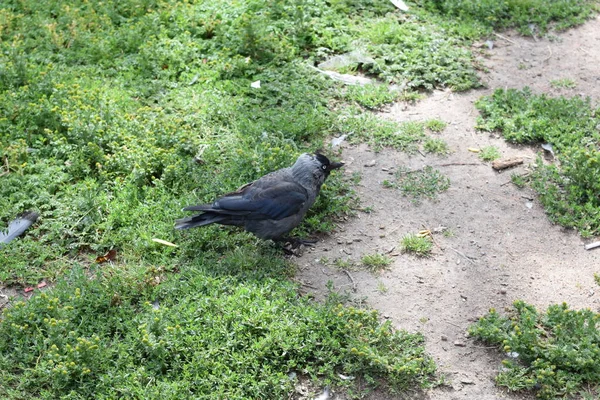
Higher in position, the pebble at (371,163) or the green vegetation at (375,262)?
the pebble at (371,163)

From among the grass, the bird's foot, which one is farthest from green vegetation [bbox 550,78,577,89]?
the bird's foot

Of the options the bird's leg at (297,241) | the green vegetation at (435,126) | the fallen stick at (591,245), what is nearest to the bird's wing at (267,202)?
the bird's leg at (297,241)

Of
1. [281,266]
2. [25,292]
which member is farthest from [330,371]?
[25,292]

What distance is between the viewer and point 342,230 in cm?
685

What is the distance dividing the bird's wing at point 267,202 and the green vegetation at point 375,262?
0.75 metres

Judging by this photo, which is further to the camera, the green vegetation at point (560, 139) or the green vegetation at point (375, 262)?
the green vegetation at point (560, 139)

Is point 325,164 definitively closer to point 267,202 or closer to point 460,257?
point 267,202

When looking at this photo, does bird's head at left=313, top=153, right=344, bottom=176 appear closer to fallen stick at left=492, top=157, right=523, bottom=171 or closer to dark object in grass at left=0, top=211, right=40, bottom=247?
fallen stick at left=492, top=157, right=523, bottom=171

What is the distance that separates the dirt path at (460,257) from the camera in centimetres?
577

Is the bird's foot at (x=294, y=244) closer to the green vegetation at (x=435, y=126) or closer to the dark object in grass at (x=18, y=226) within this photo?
the green vegetation at (x=435, y=126)

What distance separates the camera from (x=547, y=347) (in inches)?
213

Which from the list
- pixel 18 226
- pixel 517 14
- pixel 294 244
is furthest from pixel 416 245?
pixel 517 14

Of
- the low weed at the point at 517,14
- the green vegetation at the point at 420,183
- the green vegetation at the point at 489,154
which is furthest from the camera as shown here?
the low weed at the point at 517,14

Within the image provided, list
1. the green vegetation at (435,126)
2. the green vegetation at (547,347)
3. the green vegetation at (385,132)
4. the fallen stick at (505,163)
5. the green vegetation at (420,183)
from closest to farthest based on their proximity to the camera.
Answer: the green vegetation at (547,347) < the green vegetation at (420,183) < the fallen stick at (505,163) < the green vegetation at (385,132) < the green vegetation at (435,126)
